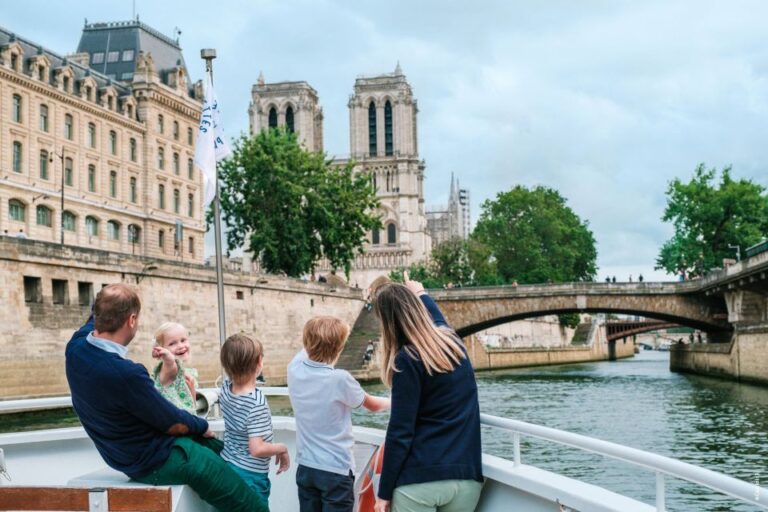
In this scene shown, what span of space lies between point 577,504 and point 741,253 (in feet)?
184

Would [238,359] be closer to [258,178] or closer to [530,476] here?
[530,476]

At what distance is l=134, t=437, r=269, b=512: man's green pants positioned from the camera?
4.23 m

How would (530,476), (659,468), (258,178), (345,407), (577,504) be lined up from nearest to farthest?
1. (659,468)
2. (577,504)
3. (530,476)
4. (345,407)
5. (258,178)

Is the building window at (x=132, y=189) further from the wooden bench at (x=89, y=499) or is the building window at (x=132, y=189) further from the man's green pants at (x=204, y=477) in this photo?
the wooden bench at (x=89, y=499)

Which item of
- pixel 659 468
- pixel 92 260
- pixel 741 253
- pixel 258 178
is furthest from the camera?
pixel 741 253

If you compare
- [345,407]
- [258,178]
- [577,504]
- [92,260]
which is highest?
[258,178]

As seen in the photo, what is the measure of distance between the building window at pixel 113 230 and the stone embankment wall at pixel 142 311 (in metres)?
9.87

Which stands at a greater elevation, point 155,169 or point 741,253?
point 155,169

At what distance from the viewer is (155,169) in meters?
49.0

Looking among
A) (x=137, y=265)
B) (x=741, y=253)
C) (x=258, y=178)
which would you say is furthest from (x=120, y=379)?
(x=741, y=253)

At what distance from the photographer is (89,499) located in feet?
12.2

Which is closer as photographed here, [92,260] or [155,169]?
[92,260]

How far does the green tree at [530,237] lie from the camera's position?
247 ft

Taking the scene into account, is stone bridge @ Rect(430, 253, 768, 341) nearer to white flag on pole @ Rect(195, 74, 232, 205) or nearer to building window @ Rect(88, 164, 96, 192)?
building window @ Rect(88, 164, 96, 192)
